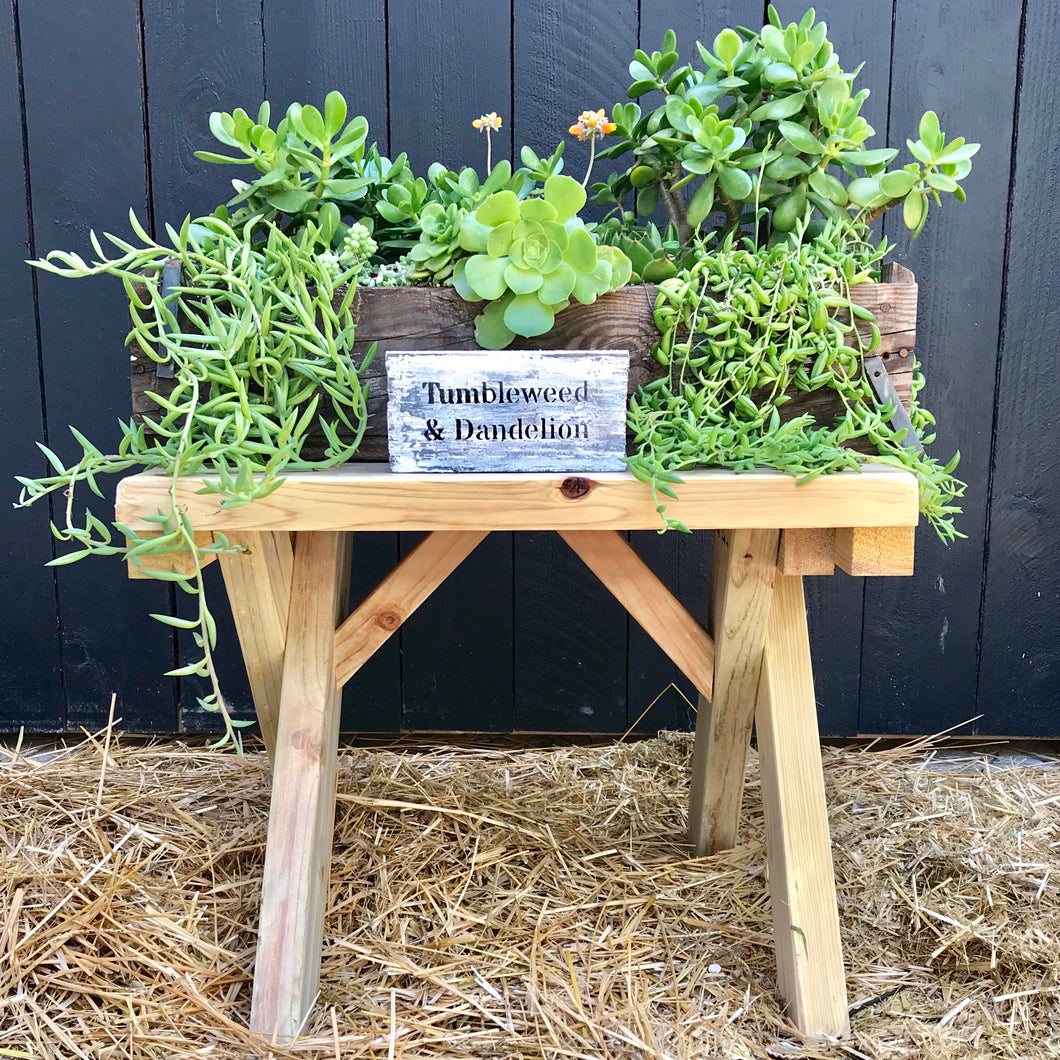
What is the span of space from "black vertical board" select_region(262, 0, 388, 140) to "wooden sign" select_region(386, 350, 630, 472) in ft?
2.46

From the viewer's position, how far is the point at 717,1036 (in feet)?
2.91

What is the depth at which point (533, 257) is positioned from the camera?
2.53 feet

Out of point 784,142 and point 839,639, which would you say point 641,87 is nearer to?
point 784,142

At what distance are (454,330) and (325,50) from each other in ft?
2.55

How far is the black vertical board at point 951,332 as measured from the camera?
1352mm

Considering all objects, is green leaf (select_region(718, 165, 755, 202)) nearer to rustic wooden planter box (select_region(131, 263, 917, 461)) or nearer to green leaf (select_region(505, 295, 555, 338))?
rustic wooden planter box (select_region(131, 263, 917, 461))

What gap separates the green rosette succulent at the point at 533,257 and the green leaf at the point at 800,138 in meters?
0.23

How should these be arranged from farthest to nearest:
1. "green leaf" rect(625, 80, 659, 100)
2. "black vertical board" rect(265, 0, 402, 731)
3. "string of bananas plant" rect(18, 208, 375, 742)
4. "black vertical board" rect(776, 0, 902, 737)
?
"black vertical board" rect(776, 0, 902, 737) < "black vertical board" rect(265, 0, 402, 731) < "green leaf" rect(625, 80, 659, 100) < "string of bananas plant" rect(18, 208, 375, 742)

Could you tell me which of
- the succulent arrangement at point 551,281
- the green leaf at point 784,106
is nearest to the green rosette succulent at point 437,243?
the succulent arrangement at point 551,281

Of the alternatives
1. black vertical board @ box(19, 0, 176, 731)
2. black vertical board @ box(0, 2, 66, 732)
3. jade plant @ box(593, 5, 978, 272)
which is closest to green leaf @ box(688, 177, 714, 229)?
jade plant @ box(593, 5, 978, 272)

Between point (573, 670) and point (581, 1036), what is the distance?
27.4 inches

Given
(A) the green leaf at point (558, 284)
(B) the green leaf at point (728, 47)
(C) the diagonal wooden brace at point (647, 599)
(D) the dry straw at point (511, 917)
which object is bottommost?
(D) the dry straw at point (511, 917)

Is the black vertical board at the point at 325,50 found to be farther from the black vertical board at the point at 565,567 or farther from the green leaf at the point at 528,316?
the green leaf at the point at 528,316

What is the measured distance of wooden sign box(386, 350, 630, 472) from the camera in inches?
30.5
